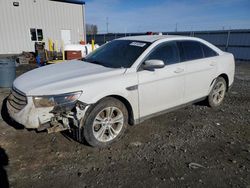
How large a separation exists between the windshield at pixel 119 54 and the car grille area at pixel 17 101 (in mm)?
1478

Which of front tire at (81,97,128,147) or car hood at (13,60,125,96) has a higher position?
car hood at (13,60,125,96)

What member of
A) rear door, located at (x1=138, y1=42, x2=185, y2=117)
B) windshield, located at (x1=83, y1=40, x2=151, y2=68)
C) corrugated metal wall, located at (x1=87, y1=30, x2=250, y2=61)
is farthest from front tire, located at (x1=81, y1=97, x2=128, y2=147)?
corrugated metal wall, located at (x1=87, y1=30, x2=250, y2=61)

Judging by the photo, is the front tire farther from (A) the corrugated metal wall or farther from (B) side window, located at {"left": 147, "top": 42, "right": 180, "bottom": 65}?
(A) the corrugated metal wall

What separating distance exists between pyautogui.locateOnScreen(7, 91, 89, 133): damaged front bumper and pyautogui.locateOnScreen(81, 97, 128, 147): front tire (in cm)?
19

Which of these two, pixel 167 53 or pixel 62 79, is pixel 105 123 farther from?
pixel 167 53

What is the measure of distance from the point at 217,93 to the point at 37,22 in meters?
17.0

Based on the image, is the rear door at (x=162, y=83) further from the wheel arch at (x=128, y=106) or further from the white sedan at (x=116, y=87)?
the wheel arch at (x=128, y=106)

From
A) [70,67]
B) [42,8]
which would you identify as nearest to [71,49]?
[70,67]

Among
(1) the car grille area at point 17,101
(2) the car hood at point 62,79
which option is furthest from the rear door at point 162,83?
(1) the car grille area at point 17,101

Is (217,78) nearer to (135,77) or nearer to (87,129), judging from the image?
(135,77)

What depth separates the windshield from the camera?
12.1 ft

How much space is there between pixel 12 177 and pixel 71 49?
8121 mm

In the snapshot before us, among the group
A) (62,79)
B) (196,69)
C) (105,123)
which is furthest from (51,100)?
(196,69)

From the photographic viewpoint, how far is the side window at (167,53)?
381cm
